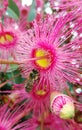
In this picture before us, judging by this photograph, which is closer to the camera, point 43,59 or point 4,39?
point 43,59

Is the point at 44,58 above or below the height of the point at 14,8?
below

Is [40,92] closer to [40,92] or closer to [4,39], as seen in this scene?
[40,92]

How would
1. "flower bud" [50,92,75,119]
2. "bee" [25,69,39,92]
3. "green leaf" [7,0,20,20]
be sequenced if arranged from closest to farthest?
"flower bud" [50,92,75,119] → "bee" [25,69,39,92] → "green leaf" [7,0,20,20]

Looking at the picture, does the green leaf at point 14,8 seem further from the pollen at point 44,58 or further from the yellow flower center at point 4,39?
the pollen at point 44,58

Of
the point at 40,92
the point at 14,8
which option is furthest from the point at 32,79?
the point at 14,8

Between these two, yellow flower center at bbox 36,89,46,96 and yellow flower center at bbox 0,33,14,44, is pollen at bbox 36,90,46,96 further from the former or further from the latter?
yellow flower center at bbox 0,33,14,44

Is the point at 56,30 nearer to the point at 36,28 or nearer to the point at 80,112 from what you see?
the point at 36,28

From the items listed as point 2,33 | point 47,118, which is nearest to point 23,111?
point 47,118

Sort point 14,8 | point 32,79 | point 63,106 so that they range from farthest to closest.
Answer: point 14,8, point 32,79, point 63,106

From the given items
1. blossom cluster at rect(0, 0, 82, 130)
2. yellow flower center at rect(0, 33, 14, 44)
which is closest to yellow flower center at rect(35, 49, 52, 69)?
blossom cluster at rect(0, 0, 82, 130)
